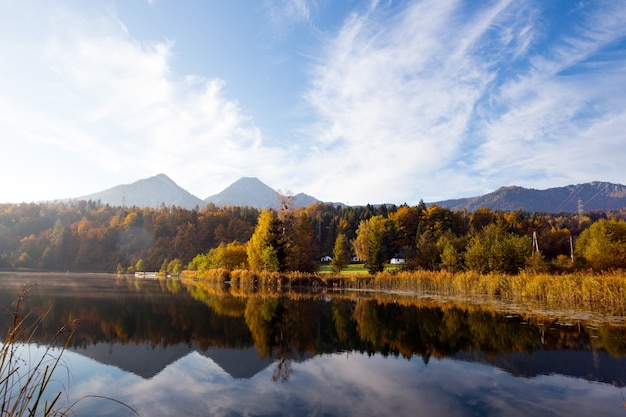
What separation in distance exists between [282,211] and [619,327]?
46.0 m

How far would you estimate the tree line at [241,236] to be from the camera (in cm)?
5603

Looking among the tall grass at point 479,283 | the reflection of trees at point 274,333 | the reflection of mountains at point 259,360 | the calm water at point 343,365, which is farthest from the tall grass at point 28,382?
the tall grass at point 479,283

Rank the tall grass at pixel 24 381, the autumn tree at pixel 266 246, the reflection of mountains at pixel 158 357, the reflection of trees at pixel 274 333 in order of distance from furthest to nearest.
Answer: the autumn tree at pixel 266 246 → the reflection of trees at pixel 274 333 → the reflection of mountains at pixel 158 357 → the tall grass at pixel 24 381

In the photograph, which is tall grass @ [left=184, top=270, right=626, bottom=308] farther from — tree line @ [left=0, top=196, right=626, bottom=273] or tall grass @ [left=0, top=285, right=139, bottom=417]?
tall grass @ [left=0, top=285, right=139, bottom=417]

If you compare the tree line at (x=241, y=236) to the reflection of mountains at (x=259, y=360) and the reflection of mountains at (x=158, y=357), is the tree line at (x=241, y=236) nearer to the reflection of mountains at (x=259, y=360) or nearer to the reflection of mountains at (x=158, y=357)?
the reflection of mountains at (x=158, y=357)

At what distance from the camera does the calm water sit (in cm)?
857

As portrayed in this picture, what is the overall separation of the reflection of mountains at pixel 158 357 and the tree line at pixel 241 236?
38.6 metres

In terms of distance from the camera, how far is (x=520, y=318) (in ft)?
66.1

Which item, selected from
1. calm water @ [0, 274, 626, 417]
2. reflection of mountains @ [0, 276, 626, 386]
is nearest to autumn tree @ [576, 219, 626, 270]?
reflection of mountains @ [0, 276, 626, 386]

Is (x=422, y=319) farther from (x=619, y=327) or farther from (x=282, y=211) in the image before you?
(x=282, y=211)

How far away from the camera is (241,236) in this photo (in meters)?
113

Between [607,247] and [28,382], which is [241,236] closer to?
[607,247]

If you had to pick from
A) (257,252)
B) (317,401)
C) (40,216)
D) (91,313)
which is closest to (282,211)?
(257,252)

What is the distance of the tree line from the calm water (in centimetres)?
3489
